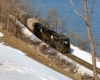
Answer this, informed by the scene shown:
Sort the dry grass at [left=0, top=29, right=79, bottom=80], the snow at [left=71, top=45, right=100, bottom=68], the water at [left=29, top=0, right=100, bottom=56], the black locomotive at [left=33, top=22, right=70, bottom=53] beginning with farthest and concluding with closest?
the water at [left=29, top=0, right=100, bottom=56] < the black locomotive at [left=33, top=22, right=70, bottom=53] < the snow at [left=71, top=45, right=100, bottom=68] < the dry grass at [left=0, top=29, right=79, bottom=80]

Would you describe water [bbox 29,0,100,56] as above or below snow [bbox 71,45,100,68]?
above

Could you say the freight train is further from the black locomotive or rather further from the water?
the water

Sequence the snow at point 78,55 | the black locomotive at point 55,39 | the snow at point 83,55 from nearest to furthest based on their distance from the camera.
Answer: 1. the snow at point 78,55
2. the snow at point 83,55
3. the black locomotive at point 55,39

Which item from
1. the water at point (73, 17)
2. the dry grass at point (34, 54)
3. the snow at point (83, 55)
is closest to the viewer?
the dry grass at point (34, 54)

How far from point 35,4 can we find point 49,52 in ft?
87.8

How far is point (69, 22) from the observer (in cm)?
4841

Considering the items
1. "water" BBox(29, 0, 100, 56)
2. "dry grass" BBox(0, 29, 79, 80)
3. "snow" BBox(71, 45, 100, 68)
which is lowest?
"snow" BBox(71, 45, 100, 68)

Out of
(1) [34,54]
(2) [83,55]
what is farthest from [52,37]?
(1) [34,54]

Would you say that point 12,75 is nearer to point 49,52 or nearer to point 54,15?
point 49,52

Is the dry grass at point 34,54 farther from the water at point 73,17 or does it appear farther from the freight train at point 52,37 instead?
the water at point 73,17

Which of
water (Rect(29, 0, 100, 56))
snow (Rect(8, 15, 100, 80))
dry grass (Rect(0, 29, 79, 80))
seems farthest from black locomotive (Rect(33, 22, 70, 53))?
dry grass (Rect(0, 29, 79, 80))

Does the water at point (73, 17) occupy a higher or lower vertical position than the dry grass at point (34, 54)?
higher

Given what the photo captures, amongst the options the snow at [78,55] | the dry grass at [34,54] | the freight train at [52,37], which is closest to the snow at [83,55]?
the snow at [78,55]

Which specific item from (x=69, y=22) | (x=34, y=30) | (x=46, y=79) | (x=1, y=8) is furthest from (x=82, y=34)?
(x=46, y=79)
